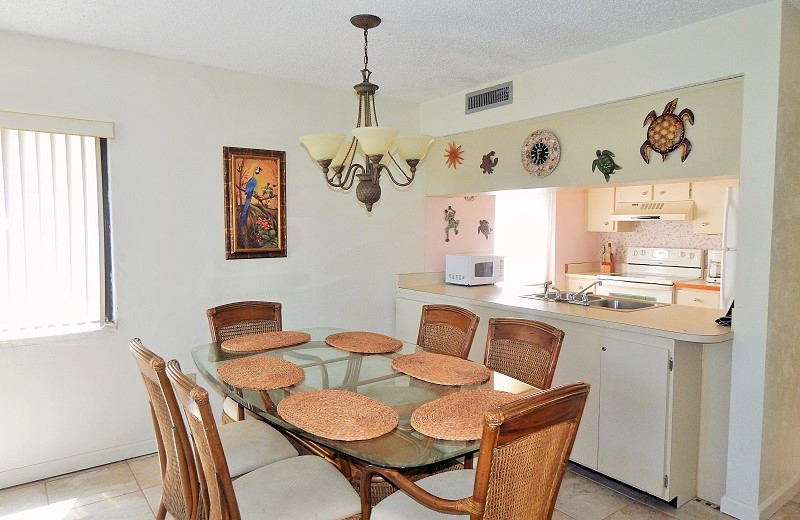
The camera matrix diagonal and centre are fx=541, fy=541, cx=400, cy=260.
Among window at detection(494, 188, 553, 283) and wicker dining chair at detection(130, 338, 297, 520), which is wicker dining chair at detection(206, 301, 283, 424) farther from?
window at detection(494, 188, 553, 283)

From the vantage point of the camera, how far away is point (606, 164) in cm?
304

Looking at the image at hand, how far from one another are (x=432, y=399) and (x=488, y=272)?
2445 millimetres

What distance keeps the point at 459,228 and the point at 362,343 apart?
204 cm

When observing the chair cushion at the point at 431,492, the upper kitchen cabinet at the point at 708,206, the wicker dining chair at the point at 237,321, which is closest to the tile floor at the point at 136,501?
the wicker dining chair at the point at 237,321

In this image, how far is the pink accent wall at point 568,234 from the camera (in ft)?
18.4

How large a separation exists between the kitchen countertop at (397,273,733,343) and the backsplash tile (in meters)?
2.17

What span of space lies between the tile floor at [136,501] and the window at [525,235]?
2563mm

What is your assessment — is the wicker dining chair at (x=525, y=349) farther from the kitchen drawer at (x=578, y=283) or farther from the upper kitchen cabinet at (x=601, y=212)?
the upper kitchen cabinet at (x=601, y=212)

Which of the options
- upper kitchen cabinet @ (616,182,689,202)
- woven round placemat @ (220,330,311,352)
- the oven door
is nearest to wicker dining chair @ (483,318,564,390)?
woven round placemat @ (220,330,311,352)

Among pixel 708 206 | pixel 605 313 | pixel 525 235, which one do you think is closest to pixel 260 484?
pixel 605 313

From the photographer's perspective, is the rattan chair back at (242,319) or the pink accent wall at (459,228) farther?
the pink accent wall at (459,228)

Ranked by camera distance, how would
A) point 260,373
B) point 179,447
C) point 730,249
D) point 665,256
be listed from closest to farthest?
point 179,447, point 260,373, point 730,249, point 665,256

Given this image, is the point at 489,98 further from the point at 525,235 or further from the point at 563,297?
the point at 525,235

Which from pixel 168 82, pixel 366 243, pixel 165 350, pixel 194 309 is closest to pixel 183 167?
pixel 168 82
